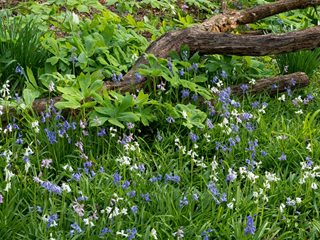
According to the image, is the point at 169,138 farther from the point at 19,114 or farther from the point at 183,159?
the point at 19,114

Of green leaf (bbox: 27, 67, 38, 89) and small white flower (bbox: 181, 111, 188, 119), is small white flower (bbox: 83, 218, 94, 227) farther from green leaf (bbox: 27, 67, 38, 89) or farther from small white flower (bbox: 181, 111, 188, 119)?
green leaf (bbox: 27, 67, 38, 89)

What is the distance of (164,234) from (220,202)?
1.17 ft

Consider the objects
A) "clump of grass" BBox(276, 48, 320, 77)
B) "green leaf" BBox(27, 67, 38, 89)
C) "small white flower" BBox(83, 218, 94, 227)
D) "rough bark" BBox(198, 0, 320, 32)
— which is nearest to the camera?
"small white flower" BBox(83, 218, 94, 227)

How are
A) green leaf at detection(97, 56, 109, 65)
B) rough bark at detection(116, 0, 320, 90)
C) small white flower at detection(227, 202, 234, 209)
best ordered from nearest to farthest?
small white flower at detection(227, 202, 234, 209) < green leaf at detection(97, 56, 109, 65) < rough bark at detection(116, 0, 320, 90)

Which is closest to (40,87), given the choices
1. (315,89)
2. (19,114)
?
(19,114)

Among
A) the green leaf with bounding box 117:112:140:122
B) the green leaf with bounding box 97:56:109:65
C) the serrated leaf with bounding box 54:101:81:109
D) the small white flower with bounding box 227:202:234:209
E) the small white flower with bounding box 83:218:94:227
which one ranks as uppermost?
the serrated leaf with bounding box 54:101:81:109

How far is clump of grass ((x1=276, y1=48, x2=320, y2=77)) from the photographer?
186 inches

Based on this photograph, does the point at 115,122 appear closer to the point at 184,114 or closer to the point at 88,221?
the point at 184,114

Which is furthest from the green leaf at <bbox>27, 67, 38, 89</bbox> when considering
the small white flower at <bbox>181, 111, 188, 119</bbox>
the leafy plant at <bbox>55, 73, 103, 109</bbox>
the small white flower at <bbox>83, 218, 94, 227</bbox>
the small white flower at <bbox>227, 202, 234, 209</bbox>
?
the small white flower at <bbox>227, 202, 234, 209</bbox>

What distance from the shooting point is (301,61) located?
186 inches

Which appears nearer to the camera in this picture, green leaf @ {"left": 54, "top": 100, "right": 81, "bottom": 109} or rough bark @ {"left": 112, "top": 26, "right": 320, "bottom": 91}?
green leaf @ {"left": 54, "top": 100, "right": 81, "bottom": 109}

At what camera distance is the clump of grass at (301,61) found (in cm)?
472

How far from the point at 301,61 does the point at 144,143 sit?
69.3 inches

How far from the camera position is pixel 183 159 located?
350 cm
